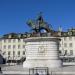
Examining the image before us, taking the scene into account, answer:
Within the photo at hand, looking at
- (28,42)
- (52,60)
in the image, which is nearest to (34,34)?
(28,42)

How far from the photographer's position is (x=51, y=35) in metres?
41.2

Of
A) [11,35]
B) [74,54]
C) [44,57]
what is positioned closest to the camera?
[44,57]

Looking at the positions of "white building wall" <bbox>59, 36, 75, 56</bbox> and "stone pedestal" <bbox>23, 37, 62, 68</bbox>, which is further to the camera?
"white building wall" <bbox>59, 36, 75, 56</bbox>

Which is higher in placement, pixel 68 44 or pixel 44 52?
pixel 68 44

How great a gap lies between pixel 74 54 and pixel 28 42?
47.1m

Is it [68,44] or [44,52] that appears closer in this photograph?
[44,52]

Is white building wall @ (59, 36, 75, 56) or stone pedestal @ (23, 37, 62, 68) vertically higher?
white building wall @ (59, 36, 75, 56)

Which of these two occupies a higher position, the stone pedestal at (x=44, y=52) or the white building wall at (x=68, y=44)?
the white building wall at (x=68, y=44)

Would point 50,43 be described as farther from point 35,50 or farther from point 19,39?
point 19,39

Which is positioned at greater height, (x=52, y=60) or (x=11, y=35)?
(x=11, y=35)

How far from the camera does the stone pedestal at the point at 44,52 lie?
132 ft

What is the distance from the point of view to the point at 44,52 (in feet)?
132

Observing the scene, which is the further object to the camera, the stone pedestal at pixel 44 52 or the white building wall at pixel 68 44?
the white building wall at pixel 68 44

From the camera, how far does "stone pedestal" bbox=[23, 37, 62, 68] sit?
132 feet
